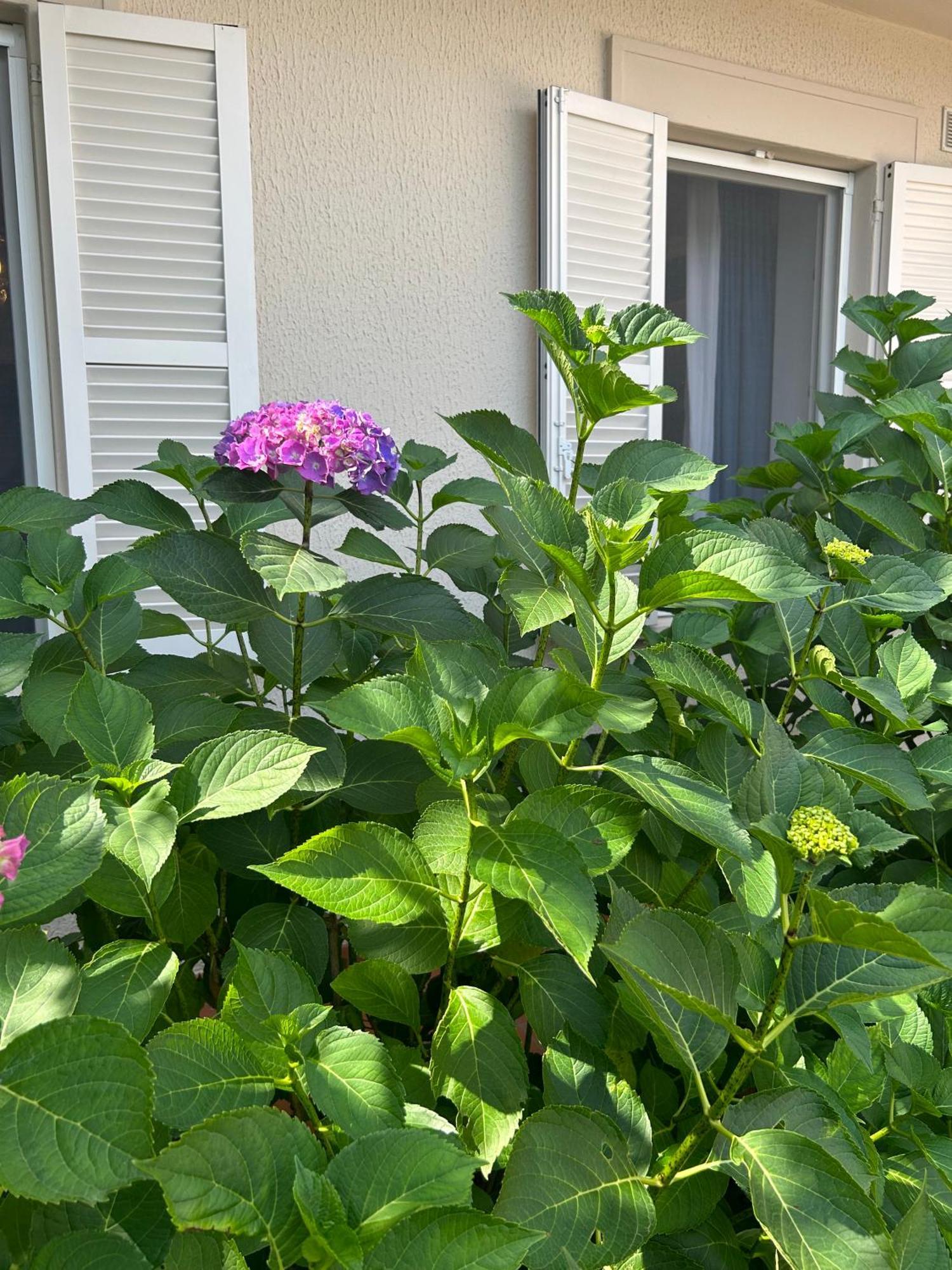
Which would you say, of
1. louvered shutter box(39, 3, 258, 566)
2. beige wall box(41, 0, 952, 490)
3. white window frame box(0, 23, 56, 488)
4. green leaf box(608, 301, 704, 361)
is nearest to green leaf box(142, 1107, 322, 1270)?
green leaf box(608, 301, 704, 361)

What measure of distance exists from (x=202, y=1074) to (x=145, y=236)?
8.73ft

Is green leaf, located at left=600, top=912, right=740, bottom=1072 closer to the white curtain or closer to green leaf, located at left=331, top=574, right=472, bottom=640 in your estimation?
green leaf, located at left=331, top=574, right=472, bottom=640

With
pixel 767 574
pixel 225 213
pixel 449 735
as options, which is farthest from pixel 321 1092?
pixel 225 213

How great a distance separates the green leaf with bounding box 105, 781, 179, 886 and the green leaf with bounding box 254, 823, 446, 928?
0.05 metres

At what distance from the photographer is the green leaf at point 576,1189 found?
0.48 metres

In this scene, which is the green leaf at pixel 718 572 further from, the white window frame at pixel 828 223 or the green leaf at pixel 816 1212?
the white window frame at pixel 828 223

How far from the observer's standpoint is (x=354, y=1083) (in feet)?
1.54

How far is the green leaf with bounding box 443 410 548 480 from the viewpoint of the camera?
0.80 m

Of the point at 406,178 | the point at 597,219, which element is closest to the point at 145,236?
the point at 406,178

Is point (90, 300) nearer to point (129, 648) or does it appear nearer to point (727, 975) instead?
point (129, 648)

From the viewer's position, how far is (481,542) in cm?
90

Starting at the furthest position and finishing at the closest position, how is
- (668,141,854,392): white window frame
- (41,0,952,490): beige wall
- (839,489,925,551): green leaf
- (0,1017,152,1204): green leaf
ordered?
(668,141,854,392): white window frame < (41,0,952,490): beige wall < (839,489,925,551): green leaf < (0,1017,152,1204): green leaf

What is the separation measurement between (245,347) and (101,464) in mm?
494

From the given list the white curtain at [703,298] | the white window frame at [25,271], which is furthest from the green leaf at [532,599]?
the white curtain at [703,298]
